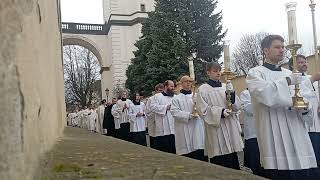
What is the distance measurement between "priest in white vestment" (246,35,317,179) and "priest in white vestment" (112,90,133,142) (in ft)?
35.6

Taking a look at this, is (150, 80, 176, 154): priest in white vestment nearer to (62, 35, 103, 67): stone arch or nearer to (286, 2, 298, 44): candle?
(286, 2, 298, 44): candle

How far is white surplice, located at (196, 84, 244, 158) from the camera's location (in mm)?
6172

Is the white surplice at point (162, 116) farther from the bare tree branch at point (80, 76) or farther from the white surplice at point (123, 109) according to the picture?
the bare tree branch at point (80, 76)

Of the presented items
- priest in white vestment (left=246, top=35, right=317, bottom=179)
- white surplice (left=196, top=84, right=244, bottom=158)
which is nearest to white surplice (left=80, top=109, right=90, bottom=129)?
white surplice (left=196, top=84, right=244, bottom=158)

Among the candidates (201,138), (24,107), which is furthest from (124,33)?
(24,107)

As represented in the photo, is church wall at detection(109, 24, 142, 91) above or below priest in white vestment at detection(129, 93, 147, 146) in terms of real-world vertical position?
above

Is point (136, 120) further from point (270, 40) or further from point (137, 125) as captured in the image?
point (270, 40)

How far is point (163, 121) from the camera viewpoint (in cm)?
1061

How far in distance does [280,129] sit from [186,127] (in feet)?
13.3

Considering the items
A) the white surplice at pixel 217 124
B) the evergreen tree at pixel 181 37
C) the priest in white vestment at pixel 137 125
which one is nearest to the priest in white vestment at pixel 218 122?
the white surplice at pixel 217 124

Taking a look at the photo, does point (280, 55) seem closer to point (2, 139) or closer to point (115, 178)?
point (115, 178)

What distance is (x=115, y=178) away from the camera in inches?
76.9

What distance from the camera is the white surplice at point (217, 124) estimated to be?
20.2 ft

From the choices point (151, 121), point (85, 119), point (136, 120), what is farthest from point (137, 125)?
point (85, 119)
